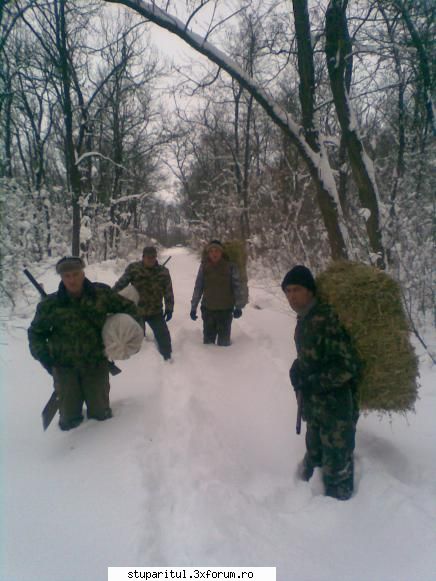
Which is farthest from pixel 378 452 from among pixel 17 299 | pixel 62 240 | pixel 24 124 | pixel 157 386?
pixel 24 124

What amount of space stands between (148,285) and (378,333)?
3675 millimetres

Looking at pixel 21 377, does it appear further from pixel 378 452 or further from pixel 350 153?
pixel 350 153

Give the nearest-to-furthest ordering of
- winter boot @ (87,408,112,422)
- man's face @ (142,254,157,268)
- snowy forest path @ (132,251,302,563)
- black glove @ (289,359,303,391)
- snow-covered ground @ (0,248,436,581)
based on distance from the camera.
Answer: snow-covered ground @ (0,248,436,581) < snowy forest path @ (132,251,302,563) < black glove @ (289,359,303,391) < winter boot @ (87,408,112,422) < man's face @ (142,254,157,268)

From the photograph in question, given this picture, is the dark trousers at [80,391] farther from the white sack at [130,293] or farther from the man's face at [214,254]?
the man's face at [214,254]

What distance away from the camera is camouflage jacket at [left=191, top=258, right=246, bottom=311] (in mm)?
5988

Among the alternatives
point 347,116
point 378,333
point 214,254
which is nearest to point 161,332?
point 214,254

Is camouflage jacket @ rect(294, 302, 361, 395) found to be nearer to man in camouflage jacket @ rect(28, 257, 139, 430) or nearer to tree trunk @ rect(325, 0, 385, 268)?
man in camouflage jacket @ rect(28, 257, 139, 430)

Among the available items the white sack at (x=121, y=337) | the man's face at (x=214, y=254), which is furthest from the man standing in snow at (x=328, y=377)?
the man's face at (x=214, y=254)

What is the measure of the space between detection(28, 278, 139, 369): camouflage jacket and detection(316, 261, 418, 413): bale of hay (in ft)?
7.15

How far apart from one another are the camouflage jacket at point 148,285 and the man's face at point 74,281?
6.62 feet

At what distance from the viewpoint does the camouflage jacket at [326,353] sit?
2.43 metres

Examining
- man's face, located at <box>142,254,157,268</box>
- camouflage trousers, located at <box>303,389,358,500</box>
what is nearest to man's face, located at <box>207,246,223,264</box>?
man's face, located at <box>142,254,157,268</box>

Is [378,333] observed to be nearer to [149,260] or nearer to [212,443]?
[212,443]

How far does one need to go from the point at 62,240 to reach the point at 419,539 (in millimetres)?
16042
